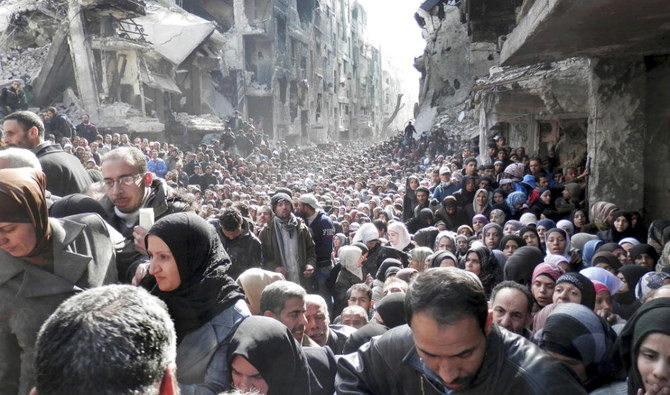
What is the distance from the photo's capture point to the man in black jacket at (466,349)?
1.86m

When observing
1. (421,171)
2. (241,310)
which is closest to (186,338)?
(241,310)

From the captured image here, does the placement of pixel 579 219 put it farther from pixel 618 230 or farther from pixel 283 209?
pixel 283 209

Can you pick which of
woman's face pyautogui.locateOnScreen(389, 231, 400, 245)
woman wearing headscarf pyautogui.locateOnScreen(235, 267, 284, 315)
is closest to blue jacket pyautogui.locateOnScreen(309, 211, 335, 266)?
woman's face pyautogui.locateOnScreen(389, 231, 400, 245)

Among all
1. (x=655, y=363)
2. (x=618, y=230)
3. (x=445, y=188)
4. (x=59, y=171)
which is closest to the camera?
(x=655, y=363)

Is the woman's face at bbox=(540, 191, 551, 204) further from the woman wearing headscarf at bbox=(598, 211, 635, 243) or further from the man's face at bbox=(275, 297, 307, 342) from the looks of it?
the man's face at bbox=(275, 297, 307, 342)

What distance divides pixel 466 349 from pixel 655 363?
33.7 inches

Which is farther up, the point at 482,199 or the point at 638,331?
the point at 638,331

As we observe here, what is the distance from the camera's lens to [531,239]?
6.15 m

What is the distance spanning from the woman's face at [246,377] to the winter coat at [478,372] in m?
0.36

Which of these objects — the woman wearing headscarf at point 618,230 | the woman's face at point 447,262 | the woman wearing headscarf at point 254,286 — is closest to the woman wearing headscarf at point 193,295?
the woman wearing headscarf at point 254,286

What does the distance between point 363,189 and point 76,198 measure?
14588 millimetres

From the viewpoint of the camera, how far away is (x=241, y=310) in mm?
2320

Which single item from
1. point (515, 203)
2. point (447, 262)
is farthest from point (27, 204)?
point (515, 203)

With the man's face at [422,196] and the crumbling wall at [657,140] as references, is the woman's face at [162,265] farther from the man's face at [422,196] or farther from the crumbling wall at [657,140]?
the crumbling wall at [657,140]
